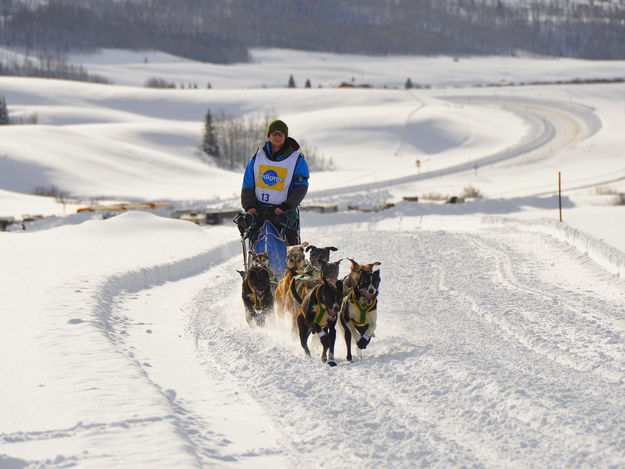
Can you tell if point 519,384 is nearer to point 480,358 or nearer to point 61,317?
point 480,358

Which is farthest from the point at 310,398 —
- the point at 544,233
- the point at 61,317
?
the point at 544,233

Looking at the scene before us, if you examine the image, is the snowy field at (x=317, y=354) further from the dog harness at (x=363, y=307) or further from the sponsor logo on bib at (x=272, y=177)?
the sponsor logo on bib at (x=272, y=177)

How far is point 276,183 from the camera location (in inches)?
Result: 416

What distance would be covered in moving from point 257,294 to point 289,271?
25.1 inches

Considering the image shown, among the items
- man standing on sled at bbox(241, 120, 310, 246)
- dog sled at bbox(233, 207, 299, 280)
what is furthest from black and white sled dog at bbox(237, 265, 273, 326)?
man standing on sled at bbox(241, 120, 310, 246)

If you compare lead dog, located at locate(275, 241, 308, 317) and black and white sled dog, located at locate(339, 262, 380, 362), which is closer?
black and white sled dog, located at locate(339, 262, 380, 362)

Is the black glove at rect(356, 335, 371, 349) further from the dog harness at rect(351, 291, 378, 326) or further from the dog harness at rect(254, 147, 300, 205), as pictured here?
the dog harness at rect(254, 147, 300, 205)

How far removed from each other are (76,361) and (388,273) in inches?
298

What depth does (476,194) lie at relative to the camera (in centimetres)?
4656

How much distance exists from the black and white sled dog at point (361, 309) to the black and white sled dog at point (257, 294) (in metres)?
1.67

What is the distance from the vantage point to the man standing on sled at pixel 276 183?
10.5 metres

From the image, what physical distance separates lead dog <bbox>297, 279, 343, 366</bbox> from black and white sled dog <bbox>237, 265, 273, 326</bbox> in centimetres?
144

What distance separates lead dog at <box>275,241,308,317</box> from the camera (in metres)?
9.01

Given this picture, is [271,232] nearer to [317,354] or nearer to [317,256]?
[317,256]
